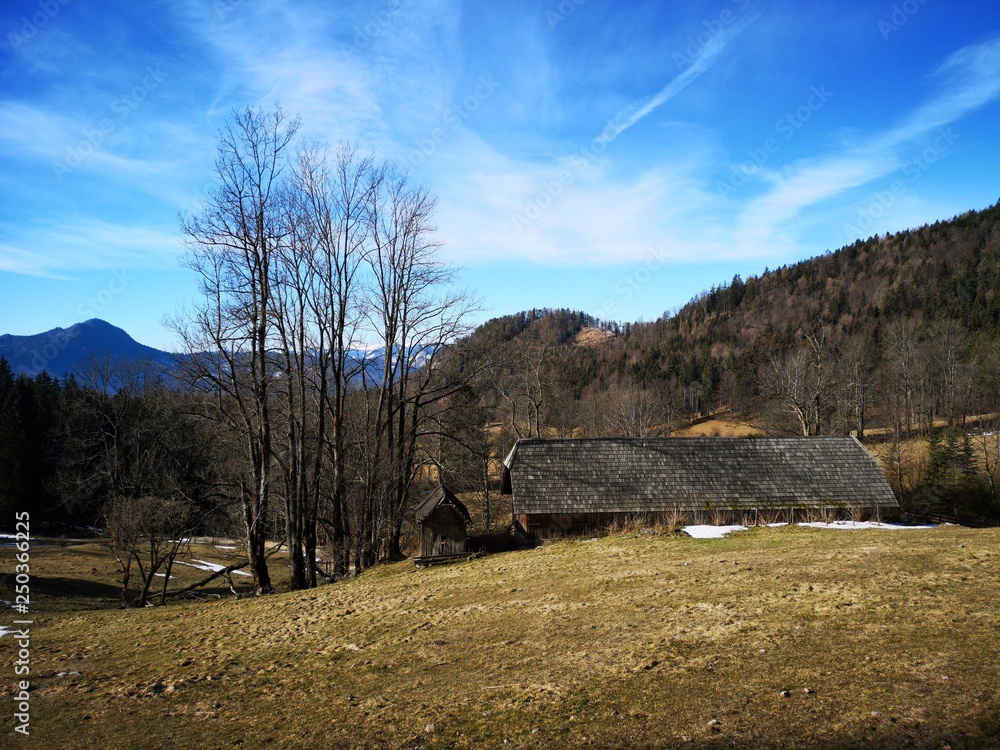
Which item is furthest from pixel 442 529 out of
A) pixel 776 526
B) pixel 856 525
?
pixel 856 525

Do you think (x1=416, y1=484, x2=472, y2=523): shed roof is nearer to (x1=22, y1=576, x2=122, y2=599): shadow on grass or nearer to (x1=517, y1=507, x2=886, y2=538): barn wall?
(x1=517, y1=507, x2=886, y2=538): barn wall

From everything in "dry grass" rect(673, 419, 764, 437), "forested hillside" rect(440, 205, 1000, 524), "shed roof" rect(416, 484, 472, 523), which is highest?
"forested hillside" rect(440, 205, 1000, 524)

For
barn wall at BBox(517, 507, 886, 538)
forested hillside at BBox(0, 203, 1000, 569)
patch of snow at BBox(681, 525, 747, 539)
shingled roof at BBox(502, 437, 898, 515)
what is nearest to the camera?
patch of snow at BBox(681, 525, 747, 539)

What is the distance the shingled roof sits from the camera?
21.8 metres

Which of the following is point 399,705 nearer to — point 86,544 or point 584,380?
point 86,544

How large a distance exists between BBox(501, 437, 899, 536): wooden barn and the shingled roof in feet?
0.13

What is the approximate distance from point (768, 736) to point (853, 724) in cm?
89

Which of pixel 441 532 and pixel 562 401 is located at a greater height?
pixel 562 401

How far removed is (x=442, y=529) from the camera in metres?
19.9

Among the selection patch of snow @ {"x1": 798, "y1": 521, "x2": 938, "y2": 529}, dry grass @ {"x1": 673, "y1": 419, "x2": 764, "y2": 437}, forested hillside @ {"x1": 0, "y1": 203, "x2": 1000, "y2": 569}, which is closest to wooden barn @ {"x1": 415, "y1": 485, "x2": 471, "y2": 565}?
forested hillside @ {"x1": 0, "y1": 203, "x2": 1000, "y2": 569}

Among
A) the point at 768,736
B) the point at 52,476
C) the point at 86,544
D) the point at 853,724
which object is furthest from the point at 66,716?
the point at 52,476

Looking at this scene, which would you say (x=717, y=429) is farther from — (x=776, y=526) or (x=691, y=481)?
(x=776, y=526)

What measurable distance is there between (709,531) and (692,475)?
12.5ft

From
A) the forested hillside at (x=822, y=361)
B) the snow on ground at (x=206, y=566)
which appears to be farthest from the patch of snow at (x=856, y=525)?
the snow on ground at (x=206, y=566)
